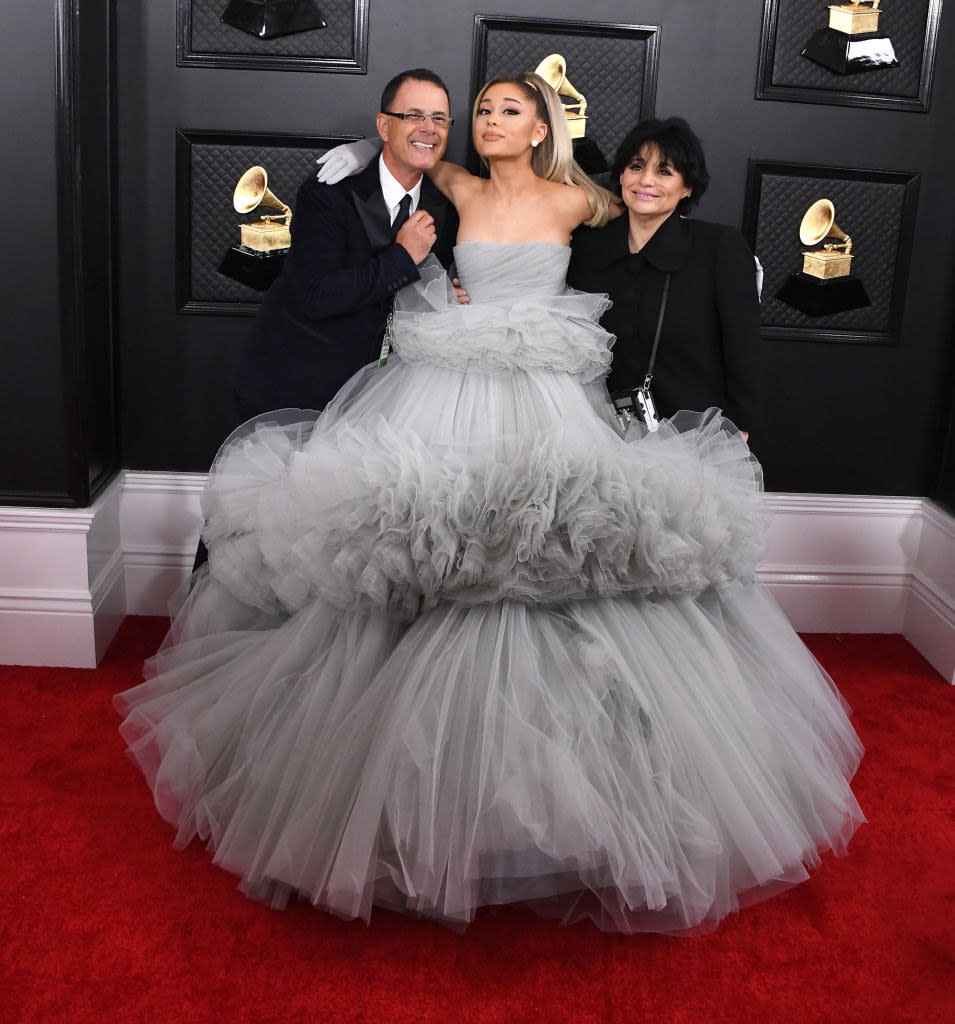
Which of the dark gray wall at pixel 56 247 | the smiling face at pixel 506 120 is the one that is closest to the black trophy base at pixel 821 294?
the smiling face at pixel 506 120

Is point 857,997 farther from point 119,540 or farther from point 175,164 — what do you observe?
point 175,164

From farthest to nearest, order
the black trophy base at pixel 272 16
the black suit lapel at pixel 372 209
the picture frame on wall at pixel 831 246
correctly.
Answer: the picture frame on wall at pixel 831 246
the black trophy base at pixel 272 16
the black suit lapel at pixel 372 209

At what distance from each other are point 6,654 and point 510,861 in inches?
75.9

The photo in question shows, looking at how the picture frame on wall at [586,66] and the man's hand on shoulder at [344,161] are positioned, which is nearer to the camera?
the man's hand on shoulder at [344,161]

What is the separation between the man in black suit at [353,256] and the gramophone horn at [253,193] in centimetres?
48

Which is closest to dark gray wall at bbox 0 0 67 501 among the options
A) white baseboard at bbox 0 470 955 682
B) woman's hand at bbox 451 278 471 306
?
white baseboard at bbox 0 470 955 682

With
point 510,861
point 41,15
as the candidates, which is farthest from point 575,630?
point 41,15

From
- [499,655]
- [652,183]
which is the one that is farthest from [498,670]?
[652,183]

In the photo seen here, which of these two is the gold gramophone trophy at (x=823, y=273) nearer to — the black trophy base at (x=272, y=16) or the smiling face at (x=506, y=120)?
the smiling face at (x=506, y=120)

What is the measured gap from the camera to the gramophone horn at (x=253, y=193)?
134 inches

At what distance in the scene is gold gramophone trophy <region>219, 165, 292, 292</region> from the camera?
3420 mm

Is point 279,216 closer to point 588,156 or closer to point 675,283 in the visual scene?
point 588,156

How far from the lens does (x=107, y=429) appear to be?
11.7 ft

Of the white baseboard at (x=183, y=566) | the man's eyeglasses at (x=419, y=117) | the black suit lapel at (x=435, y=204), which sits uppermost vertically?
the man's eyeglasses at (x=419, y=117)
